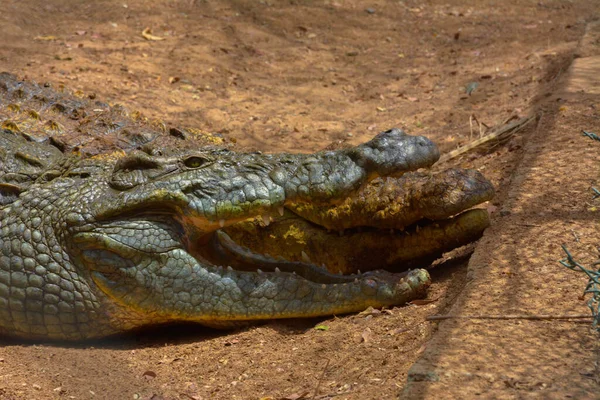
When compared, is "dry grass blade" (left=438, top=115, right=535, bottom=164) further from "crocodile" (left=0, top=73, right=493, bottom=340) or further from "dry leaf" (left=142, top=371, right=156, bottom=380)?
"dry leaf" (left=142, top=371, right=156, bottom=380)

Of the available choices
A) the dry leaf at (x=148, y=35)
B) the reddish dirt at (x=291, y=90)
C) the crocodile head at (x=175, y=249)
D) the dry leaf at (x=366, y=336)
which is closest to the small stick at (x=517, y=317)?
the reddish dirt at (x=291, y=90)

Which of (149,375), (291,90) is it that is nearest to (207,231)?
(149,375)

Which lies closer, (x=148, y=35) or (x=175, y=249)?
(x=175, y=249)

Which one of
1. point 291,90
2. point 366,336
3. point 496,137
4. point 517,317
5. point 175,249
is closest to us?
point 517,317

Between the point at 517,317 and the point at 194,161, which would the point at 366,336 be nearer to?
the point at 517,317

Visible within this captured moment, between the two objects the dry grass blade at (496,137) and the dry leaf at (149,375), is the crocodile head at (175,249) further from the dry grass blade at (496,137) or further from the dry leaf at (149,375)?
the dry grass blade at (496,137)

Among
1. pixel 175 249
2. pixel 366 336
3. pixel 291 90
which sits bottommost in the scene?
pixel 291 90

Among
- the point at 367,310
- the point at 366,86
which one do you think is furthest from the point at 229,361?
the point at 366,86
